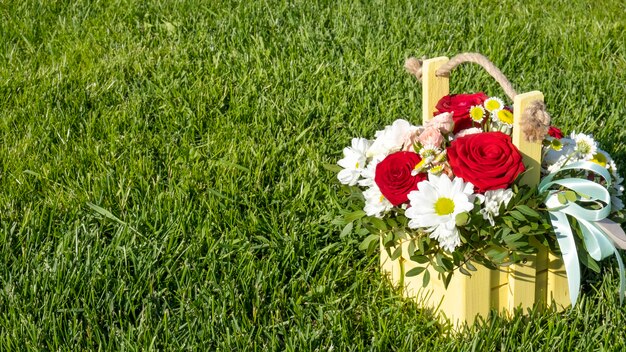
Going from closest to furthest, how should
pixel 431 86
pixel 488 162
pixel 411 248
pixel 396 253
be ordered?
pixel 488 162 → pixel 411 248 → pixel 396 253 → pixel 431 86

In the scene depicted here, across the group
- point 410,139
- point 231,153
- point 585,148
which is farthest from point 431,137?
point 231,153

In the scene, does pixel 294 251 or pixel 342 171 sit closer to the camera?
pixel 342 171

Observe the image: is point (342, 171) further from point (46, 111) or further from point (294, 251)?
point (46, 111)

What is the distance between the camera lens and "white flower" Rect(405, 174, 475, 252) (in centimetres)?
212

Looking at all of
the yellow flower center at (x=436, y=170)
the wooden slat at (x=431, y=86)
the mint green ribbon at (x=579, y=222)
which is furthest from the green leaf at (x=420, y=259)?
the wooden slat at (x=431, y=86)

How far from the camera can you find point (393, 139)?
7.61 feet

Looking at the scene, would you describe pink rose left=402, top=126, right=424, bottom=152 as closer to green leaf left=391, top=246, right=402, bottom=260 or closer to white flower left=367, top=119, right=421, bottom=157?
white flower left=367, top=119, right=421, bottom=157

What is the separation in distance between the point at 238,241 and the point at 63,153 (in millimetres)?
896

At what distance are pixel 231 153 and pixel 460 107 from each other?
1.07 metres

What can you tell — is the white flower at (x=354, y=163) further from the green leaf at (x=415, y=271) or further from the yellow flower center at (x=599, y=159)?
the yellow flower center at (x=599, y=159)

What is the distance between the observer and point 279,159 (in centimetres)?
316

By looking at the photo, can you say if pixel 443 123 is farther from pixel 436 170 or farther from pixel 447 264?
→ pixel 447 264

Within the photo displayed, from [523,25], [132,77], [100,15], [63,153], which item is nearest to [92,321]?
[63,153]

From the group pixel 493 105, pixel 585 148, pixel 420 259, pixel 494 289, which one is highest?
pixel 493 105
